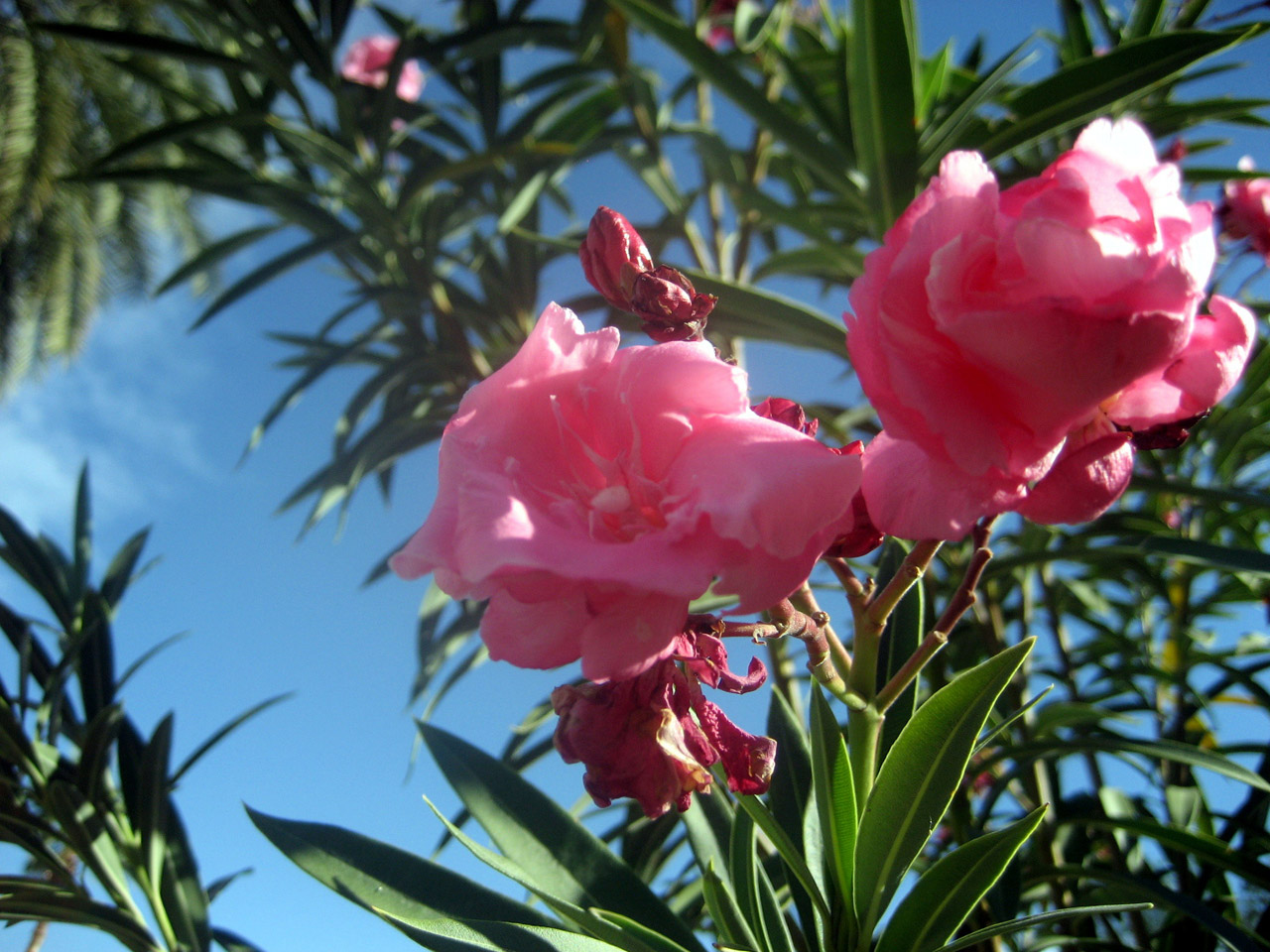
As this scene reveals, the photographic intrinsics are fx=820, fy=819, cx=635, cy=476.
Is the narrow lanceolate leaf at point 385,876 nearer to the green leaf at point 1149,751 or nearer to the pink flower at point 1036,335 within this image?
the pink flower at point 1036,335

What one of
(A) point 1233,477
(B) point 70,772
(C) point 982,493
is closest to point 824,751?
(C) point 982,493

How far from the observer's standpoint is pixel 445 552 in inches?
16.2

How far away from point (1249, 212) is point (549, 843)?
180 centimetres

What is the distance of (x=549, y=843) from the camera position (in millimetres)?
721

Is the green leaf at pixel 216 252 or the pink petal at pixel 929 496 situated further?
the green leaf at pixel 216 252

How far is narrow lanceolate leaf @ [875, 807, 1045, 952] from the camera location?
21.6 inches

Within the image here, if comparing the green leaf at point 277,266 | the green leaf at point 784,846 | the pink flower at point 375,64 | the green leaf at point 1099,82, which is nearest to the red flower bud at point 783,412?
the green leaf at point 784,846

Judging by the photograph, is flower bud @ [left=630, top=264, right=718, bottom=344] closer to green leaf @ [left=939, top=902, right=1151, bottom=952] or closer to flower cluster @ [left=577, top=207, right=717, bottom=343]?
flower cluster @ [left=577, top=207, right=717, bottom=343]

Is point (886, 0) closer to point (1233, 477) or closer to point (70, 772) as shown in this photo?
point (1233, 477)

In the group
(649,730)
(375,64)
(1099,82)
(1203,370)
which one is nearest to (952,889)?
(649,730)

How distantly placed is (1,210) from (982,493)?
695cm

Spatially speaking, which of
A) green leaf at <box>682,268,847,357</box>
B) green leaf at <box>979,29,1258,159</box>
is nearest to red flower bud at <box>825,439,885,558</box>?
green leaf at <box>682,268,847,357</box>

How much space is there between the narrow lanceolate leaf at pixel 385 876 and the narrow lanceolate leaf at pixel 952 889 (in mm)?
299

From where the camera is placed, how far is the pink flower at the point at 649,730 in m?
0.46
